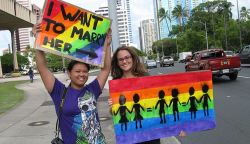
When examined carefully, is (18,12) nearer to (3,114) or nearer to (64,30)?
(3,114)

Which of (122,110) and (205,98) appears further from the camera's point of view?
(205,98)

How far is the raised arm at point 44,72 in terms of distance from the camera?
422cm

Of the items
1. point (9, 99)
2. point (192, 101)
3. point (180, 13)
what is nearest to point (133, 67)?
point (192, 101)

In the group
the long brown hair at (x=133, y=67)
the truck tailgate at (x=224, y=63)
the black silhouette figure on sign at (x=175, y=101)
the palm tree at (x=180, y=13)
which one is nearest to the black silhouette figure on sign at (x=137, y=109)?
the long brown hair at (x=133, y=67)

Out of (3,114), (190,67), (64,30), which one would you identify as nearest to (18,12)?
(190,67)

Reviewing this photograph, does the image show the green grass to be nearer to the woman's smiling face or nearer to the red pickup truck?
the red pickup truck

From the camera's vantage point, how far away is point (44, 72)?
4.29 m

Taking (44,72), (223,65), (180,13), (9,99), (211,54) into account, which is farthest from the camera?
(180,13)

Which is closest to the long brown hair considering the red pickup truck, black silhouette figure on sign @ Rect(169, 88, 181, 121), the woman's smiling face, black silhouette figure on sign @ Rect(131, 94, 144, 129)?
the woman's smiling face

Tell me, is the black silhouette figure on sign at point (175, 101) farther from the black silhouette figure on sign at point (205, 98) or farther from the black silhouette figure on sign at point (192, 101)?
the black silhouette figure on sign at point (205, 98)

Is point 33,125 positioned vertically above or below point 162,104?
below

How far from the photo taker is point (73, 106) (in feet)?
13.2

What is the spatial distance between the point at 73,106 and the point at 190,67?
2395 cm

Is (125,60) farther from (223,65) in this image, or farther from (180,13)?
(180,13)
